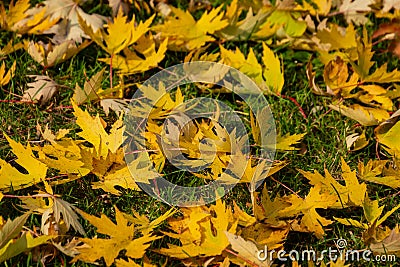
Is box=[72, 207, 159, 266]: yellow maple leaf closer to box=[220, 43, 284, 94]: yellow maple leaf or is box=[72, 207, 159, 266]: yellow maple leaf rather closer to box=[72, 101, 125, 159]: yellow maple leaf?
box=[72, 101, 125, 159]: yellow maple leaf

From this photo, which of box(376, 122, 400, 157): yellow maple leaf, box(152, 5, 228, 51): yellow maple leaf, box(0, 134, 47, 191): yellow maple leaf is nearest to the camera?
box(0, 134, 47, 191): yellow maple leaf

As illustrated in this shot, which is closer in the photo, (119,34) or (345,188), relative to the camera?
(345,188)

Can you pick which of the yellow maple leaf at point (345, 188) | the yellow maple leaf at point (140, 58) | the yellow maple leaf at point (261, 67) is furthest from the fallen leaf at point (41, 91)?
the yellow maple leaf at point (345, 188)

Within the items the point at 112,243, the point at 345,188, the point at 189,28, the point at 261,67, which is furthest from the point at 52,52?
the point at 345,188

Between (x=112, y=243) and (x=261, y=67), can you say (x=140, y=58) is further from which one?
(x=112, y=243)

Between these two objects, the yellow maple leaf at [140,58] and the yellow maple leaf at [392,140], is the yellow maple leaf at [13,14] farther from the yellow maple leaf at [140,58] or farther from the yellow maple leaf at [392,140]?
the yellow maple leaf at [392,140]

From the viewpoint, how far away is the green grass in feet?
4.46

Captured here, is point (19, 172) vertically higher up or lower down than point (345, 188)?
higher up

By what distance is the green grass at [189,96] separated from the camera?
1359 millimetres

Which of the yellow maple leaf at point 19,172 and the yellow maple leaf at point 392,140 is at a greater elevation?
the yellow maple leaf at point 19,172

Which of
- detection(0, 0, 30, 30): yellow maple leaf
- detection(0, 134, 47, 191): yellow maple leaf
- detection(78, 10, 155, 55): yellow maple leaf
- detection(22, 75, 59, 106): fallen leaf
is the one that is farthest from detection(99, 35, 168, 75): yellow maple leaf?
detection(0, 134, 47, 191): yellow maple leaf

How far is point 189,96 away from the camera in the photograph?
5.61ft

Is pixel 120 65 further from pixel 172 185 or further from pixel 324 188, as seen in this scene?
pixel 324 188

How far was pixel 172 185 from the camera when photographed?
1.44 m
